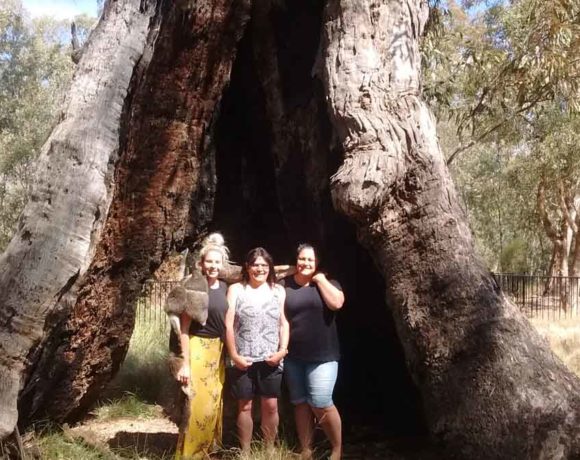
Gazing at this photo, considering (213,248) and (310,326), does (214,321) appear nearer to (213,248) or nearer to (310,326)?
(213,248)

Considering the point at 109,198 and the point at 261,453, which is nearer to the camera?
the point at 261,453

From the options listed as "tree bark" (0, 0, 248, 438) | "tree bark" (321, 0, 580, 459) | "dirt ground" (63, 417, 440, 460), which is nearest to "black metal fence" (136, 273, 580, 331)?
"dirt ground" (63, 417, 440, 460)

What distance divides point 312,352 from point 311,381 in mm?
175

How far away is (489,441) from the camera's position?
163 inches

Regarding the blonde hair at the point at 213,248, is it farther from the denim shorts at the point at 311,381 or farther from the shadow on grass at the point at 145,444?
the shadow on grass at the point at 145,444

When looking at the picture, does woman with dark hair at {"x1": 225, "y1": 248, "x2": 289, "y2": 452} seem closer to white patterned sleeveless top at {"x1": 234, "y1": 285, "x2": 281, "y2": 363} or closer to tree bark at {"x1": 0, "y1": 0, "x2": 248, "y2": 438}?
white patterned sleeveless top at {"x1": 234, "y1": 285, "x2": 281, "y2": 363}

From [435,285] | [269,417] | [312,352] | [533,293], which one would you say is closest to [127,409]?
[269,417]

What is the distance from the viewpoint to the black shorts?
15.0 feet

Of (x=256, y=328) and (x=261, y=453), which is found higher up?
(x=256, y=328)

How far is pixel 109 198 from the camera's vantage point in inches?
187

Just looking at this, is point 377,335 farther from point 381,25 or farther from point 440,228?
point 381,25

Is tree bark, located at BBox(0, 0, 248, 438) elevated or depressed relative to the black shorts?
elevated

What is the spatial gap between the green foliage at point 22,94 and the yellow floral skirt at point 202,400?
48.8 ft

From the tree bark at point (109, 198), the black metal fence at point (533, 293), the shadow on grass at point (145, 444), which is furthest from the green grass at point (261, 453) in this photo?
the black metal fence at point (533, 293)
